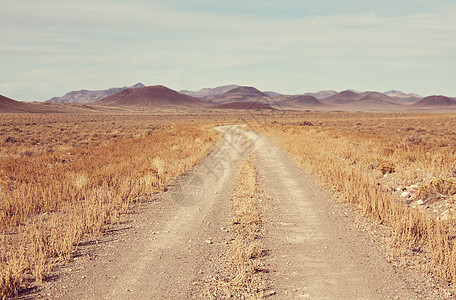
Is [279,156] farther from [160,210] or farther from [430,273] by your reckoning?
[430,273]

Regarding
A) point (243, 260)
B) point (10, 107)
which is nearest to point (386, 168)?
point (243, 260)

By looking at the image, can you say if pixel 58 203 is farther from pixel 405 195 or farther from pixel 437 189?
pixel 437 189

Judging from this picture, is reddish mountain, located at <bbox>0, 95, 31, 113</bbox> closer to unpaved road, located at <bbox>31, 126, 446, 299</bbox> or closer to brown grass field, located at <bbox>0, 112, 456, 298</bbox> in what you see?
brown grass field, located at <bbox>0, 112, 456, 298</bbox>

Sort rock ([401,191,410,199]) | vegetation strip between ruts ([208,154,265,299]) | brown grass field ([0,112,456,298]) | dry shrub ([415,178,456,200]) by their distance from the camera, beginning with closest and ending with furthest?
vegetation strip between ruts ([208,154,265,299])
brown grass field ([0,112,456,298])
dry shrub ([415,178,456,200])
rock ([401,191,410,199])


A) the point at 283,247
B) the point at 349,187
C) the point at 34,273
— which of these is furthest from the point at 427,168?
the point at 34,273

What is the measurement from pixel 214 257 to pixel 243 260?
1.86ft

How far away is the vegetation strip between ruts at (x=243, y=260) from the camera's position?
4.62 m

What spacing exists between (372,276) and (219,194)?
6.07 metres

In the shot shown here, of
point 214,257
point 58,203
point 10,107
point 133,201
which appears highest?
point 10,107

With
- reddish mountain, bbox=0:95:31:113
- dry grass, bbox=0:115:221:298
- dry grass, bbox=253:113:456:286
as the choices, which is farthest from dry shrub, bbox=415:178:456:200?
reddish mountain, bbox=0:95:31:113

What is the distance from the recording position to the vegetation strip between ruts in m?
4.62

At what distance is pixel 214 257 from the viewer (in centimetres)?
582

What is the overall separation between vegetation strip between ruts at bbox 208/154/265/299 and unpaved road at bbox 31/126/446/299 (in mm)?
175

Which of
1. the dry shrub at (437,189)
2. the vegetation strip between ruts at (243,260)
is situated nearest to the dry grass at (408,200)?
the dry shrub at (437,189)
